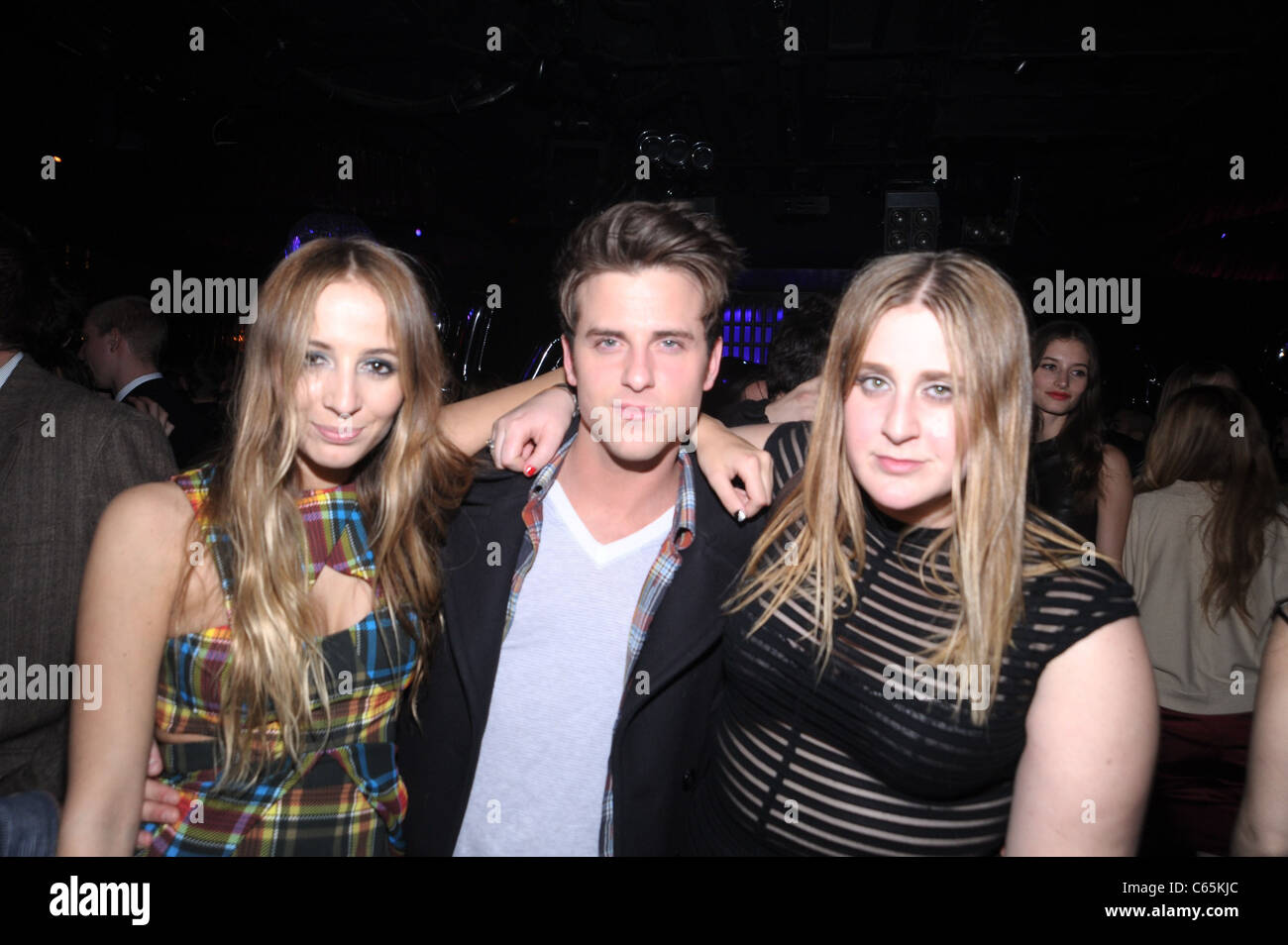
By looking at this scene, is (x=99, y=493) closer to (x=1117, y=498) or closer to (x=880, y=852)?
(x=880, y=852)

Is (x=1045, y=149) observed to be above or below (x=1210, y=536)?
above

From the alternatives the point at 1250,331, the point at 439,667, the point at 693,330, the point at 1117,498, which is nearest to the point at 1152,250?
the point at 1250,331

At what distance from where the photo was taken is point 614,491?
1.74 m

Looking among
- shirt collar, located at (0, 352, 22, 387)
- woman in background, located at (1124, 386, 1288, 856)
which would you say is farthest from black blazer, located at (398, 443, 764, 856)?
woman in background, located at (1124, 386, 1288, 856)

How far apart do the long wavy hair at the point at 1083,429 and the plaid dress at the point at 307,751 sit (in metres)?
2.61

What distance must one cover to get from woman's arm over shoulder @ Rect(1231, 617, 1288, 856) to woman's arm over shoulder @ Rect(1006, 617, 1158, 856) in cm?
21

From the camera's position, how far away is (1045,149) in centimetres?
733

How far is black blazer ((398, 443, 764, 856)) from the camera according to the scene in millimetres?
1604

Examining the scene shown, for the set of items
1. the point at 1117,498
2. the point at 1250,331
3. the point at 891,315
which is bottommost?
the point at 1117,498

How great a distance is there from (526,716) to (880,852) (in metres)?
0.71

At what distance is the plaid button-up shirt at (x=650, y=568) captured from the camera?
161cm

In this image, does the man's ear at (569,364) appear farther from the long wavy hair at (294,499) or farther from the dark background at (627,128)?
the dark background at (627,128)

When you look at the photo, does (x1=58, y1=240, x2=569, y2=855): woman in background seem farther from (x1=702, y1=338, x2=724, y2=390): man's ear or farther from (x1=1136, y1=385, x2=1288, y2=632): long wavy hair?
(x1=1136, y1=385, x2=1288, y2=632): long wavy hair

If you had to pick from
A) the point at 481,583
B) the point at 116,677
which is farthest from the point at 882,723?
the point at 116,677
